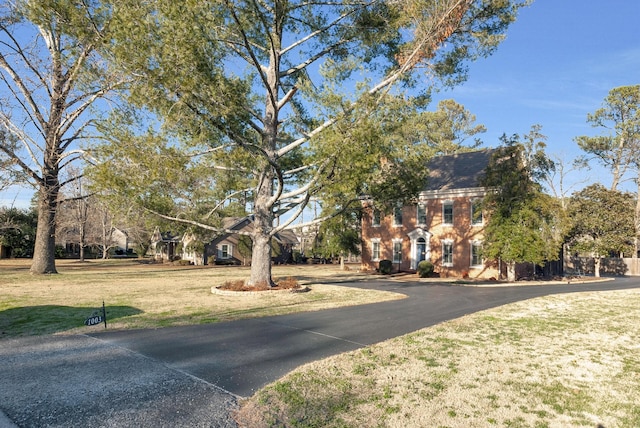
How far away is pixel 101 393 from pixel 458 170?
98.1 ft

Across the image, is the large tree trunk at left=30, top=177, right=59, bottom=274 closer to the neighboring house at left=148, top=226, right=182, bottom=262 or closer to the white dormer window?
the white dormer window

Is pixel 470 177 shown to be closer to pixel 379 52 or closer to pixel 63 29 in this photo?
pixel 379 52

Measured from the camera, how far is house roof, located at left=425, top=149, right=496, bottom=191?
29.6 meters

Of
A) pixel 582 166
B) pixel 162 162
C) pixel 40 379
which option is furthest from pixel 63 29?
pixel 582 166

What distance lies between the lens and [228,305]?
12.9 meters

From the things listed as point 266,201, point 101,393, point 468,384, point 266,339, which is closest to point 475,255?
point 266,201

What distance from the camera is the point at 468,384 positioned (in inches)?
222

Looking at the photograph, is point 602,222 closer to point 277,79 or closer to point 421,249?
point 421,249

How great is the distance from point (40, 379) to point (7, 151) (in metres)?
21.3

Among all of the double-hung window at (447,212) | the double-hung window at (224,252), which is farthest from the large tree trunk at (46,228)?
the double-hung window at (447,212)

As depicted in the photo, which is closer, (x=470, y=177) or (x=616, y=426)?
(x=616, y=426)

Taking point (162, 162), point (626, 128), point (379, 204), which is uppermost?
point (626, 128)

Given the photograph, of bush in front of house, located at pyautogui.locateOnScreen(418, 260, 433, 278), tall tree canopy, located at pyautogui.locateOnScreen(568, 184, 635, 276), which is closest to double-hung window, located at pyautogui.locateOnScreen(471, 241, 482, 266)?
bush in front of house, located at pyautogui.locateOnScreen(418, 260, 433, 278)

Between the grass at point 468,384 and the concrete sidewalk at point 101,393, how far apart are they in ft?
1.88
